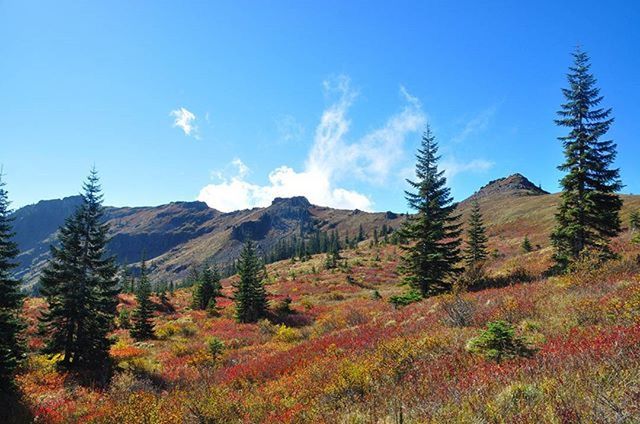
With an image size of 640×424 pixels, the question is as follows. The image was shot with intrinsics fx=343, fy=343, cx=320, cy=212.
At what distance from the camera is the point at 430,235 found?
22906 mm

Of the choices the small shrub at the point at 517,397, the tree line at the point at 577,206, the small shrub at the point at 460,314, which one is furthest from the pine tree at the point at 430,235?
the small shrub at the point at 517,397

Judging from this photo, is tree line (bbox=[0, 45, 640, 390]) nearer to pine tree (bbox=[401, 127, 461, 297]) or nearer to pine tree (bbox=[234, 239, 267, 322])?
pine tree (bbox=[401, 127, 461, 297])

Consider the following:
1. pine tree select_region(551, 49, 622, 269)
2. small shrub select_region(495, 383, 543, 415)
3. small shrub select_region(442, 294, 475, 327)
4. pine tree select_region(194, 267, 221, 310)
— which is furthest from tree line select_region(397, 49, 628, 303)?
pine tree select_region(194, 267, 221, 310)

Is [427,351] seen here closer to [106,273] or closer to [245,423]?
[245,423]

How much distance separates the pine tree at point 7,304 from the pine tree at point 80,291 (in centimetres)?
171

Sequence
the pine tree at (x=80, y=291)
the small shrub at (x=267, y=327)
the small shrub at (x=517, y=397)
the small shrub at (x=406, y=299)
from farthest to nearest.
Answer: the small shrub at (x=267, y=327) < the small shrub at (x=406, y=299) < the pine tree at (x=80, y=291) < the small shrub at (x=517, y=397)

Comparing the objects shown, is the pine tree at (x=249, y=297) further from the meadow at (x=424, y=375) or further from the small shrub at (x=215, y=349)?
the small shrub at (x=215, y=349)

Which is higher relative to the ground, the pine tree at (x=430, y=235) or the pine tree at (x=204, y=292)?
the pine tree at (x=430, y=235)

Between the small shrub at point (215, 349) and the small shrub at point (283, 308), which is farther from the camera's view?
the small shrub at point (283, 308)

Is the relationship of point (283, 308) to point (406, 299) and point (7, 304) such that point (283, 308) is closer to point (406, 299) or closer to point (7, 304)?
point (406, 299)

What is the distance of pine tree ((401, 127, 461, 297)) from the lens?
22.9 metres

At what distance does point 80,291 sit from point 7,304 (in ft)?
9.55

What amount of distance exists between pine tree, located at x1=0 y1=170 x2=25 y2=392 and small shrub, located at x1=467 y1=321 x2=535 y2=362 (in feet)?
49.8

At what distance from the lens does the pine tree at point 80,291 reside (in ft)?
53.6
